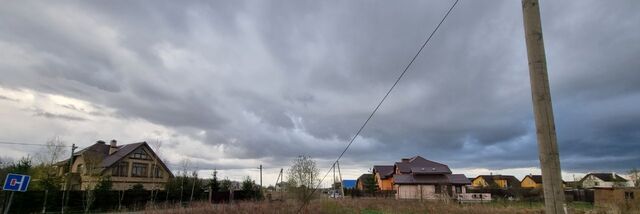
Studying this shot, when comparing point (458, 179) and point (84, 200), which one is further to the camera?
point (458, 179)

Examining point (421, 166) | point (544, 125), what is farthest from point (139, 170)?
point (544, 125)

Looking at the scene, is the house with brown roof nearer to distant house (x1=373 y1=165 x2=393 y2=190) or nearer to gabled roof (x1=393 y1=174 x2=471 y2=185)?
gabled roof (x1=393 y1=174 x2=471 y2=185)

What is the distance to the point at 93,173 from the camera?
3434cm

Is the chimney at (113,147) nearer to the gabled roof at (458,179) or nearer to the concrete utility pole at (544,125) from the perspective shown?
the gabled roof at (458,179)

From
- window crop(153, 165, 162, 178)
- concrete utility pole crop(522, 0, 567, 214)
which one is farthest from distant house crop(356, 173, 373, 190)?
concrete utility pole crop(522, 0, 567, 214)

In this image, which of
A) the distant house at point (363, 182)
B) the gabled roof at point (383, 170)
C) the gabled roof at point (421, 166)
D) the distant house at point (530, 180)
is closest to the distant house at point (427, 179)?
the gabled roof at point (421, 166)

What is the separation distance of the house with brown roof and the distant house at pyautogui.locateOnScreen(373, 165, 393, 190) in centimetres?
3805

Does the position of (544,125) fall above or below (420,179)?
above

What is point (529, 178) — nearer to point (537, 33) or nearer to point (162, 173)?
point (162, 173)

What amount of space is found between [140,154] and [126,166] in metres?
2.65

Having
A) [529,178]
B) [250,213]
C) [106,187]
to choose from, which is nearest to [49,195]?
[106,187]

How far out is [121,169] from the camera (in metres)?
47.6

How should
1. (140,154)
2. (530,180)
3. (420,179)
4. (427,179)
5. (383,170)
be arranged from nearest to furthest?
1. (140,154)
2. (420,179)
3. (427,179)
4. (383,170)
5. (530,180)

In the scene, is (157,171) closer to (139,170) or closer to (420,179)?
(139,170)
